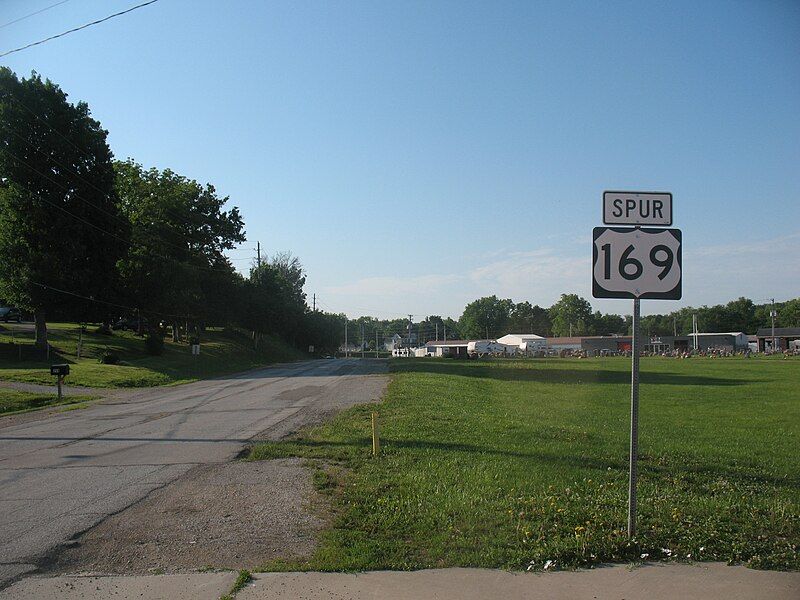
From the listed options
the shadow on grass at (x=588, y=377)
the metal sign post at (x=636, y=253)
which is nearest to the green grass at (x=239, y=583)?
the metal sign post at (x=636, y=253)

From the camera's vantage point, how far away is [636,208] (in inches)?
253

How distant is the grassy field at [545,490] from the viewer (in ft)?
19.1

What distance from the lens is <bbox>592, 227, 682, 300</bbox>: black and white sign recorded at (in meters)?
6.36

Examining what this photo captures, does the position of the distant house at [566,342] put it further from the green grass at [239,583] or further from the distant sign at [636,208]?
the green grass at [239,583]

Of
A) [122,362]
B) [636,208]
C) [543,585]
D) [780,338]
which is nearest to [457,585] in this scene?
[543,585]

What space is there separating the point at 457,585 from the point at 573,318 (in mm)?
193716

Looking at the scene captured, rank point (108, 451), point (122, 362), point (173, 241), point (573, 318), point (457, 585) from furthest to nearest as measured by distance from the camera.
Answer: point (573, 318) → point (173, 241) → point (122, 362) → point (108, 451) → point (457, 585)

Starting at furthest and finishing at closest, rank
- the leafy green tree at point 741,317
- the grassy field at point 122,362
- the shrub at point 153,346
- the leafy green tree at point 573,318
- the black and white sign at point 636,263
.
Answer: the leafy green tree at point 573,318 < the leafy green tree at point 741,317 < the shrub at point 153,346 < the grassy field at point 122,362 < the black and white sign at point 636,263

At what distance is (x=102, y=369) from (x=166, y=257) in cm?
2146

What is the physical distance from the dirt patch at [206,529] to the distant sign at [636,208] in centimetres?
418

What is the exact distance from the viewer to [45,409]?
21625 millimetres

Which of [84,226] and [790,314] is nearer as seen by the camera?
[84,226]

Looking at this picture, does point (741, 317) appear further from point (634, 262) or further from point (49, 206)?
point (634, 262)

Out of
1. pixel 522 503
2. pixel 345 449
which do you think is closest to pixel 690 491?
pixel 522 503
